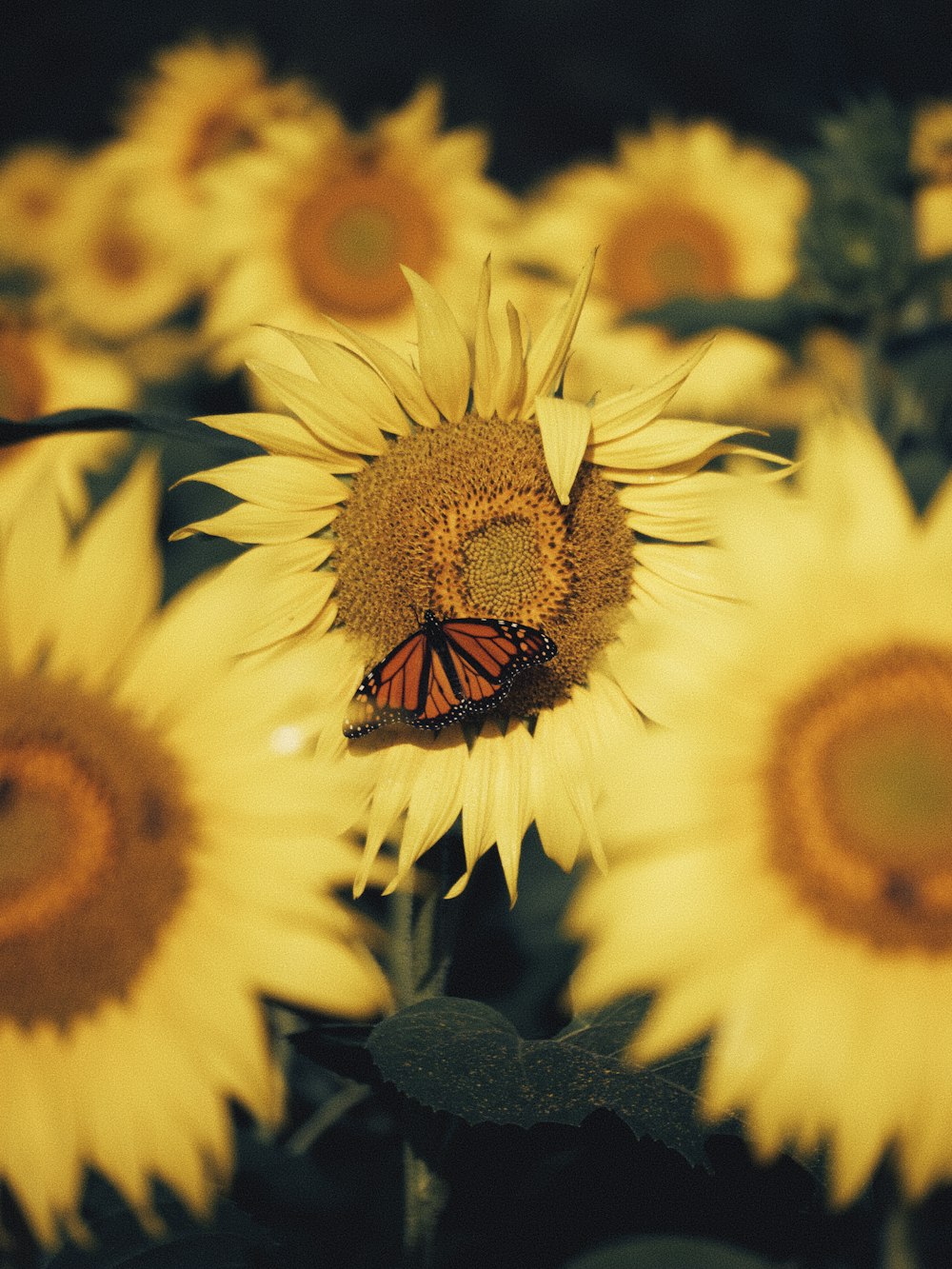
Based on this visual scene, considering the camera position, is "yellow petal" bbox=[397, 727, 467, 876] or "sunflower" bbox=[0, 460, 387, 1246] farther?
"yellow petal" bbox=[397, 727, 467, 876]

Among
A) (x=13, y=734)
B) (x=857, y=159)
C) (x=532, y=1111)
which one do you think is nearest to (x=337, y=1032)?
(x=532, y=1111)

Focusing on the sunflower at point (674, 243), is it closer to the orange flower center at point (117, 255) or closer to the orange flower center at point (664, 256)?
the orange flower center at point (664, 256)

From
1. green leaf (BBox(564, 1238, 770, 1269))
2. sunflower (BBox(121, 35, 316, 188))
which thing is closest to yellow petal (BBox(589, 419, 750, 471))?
green leaf (BBox(564, 1238, 770, 1269))

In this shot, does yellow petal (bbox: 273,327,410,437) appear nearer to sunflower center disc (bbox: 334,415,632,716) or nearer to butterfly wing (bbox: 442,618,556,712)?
sunflower center disc (bbox: 334,415,632,716)

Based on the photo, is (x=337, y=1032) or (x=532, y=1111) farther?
(x=337, y=1032)

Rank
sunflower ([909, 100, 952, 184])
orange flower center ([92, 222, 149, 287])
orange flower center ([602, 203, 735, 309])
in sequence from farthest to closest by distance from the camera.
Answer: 1. orange flower center ([92, 222, 149, 287])
2. orange flower center ([602, 203, 735, 309])
3. sunflower ([909, 100, 952, 184])

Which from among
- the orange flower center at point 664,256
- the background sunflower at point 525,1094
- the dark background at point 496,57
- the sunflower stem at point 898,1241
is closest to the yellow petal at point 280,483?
the background sunflower at point 525,1094

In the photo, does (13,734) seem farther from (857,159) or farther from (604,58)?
(604,58)
